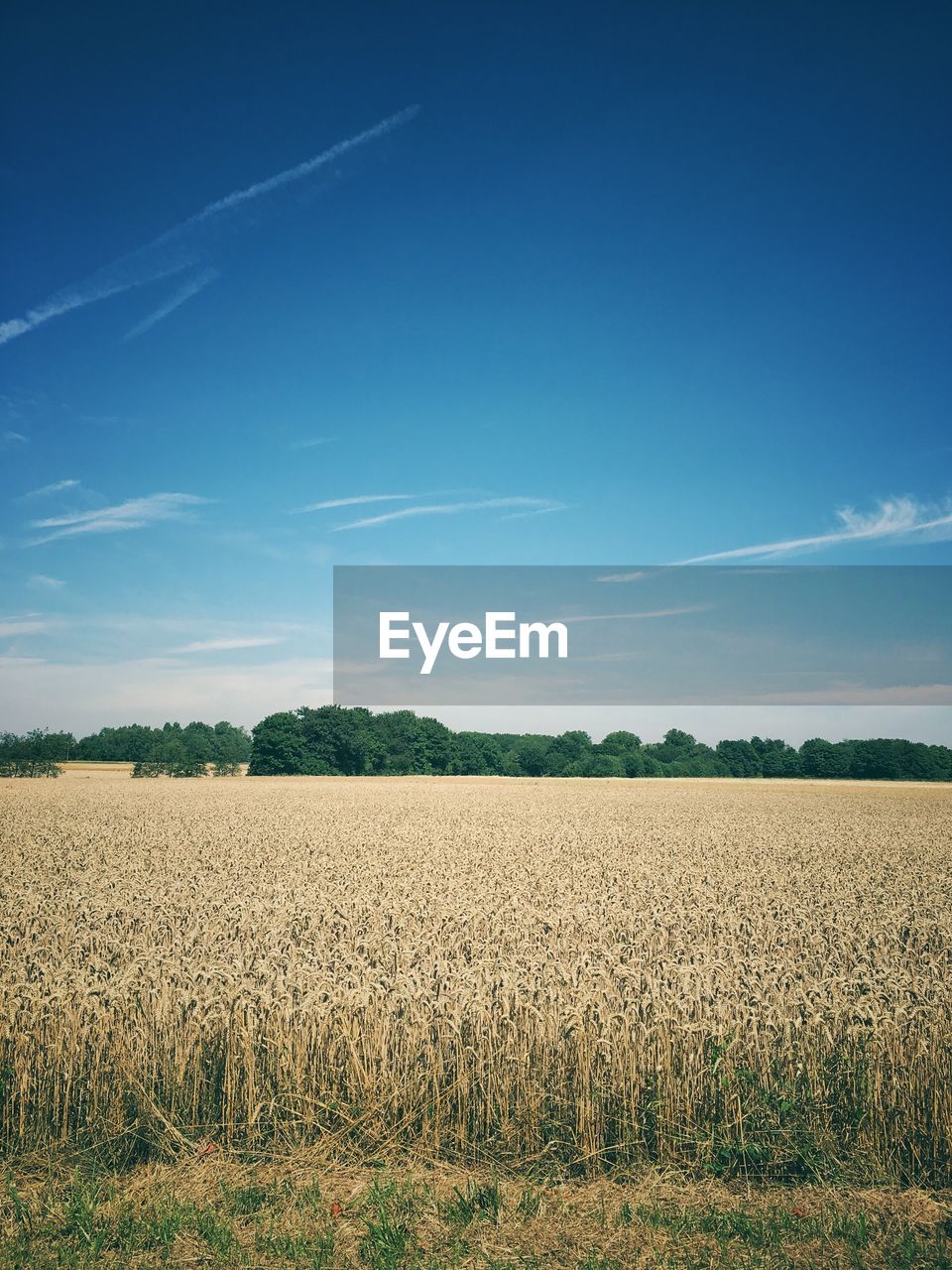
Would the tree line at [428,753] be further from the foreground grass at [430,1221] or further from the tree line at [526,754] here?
the foreground grass at [430,1221]

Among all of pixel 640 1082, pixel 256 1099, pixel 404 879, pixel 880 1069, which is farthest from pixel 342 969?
pixel 404 879

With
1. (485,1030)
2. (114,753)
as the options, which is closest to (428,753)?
(114,753)

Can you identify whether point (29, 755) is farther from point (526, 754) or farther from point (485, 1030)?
point (485, 1030)

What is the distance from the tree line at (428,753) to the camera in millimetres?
89938

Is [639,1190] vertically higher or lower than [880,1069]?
lower

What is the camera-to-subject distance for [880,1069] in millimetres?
6625

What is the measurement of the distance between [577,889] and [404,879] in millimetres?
3807

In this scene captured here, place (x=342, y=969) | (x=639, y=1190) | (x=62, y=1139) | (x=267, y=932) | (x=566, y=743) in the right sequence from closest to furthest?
(x=639, y=1190)
(x=62, y=1139)
(x=342, y=969)
(x=267, y=932)
(x=566, y=743)

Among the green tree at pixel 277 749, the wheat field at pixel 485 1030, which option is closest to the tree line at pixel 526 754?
the green tree at pixel 277 749

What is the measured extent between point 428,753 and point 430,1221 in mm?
112934

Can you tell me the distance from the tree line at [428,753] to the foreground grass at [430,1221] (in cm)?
8030

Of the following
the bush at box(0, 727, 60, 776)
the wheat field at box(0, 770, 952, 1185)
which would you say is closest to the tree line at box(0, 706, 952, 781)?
the bush at box(0, 727, 60, 776)

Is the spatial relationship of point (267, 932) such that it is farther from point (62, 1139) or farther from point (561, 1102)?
point (561, 1102)

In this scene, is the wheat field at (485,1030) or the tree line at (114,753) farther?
the tree line at (114,753)
